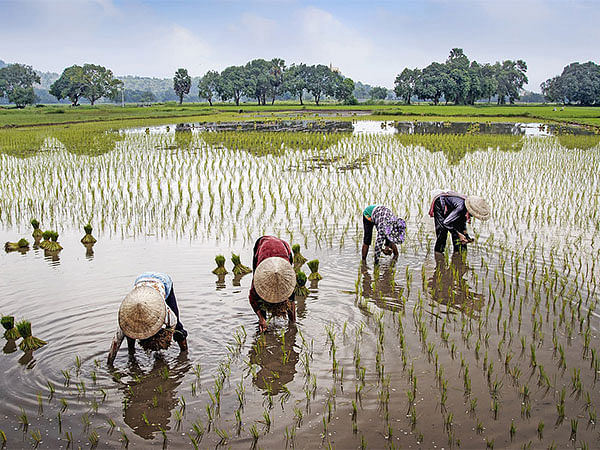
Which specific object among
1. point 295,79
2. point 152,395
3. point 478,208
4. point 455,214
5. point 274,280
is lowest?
point 152,395

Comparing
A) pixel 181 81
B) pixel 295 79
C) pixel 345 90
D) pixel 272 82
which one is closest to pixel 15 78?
pixel 181 81

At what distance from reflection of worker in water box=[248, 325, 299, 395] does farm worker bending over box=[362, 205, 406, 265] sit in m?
1.64

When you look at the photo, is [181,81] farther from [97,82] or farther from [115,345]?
[115,345]

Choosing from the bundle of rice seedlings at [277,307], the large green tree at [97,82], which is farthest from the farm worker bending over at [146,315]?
the large green tree at [97,82]

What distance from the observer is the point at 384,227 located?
5695 millimetres

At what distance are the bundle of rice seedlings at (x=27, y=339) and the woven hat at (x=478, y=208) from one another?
15.4 ft

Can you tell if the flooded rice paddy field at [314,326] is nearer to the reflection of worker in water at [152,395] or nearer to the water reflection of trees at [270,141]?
the reflection of worker in water at [152,395]

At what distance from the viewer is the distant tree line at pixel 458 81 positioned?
5791cm

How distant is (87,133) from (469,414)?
2172 centimetres

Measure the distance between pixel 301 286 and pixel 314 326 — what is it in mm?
734

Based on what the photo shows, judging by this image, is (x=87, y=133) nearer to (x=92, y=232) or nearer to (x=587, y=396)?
(x=92, y=232)

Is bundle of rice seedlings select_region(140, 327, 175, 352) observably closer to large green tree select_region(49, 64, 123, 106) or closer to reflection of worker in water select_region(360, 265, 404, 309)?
reflection of worker in water select_region(360, 265, 404, 309)

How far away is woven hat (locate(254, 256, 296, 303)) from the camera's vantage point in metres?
3.85

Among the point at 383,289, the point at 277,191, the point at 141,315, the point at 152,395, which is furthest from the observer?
the point at 277,191
